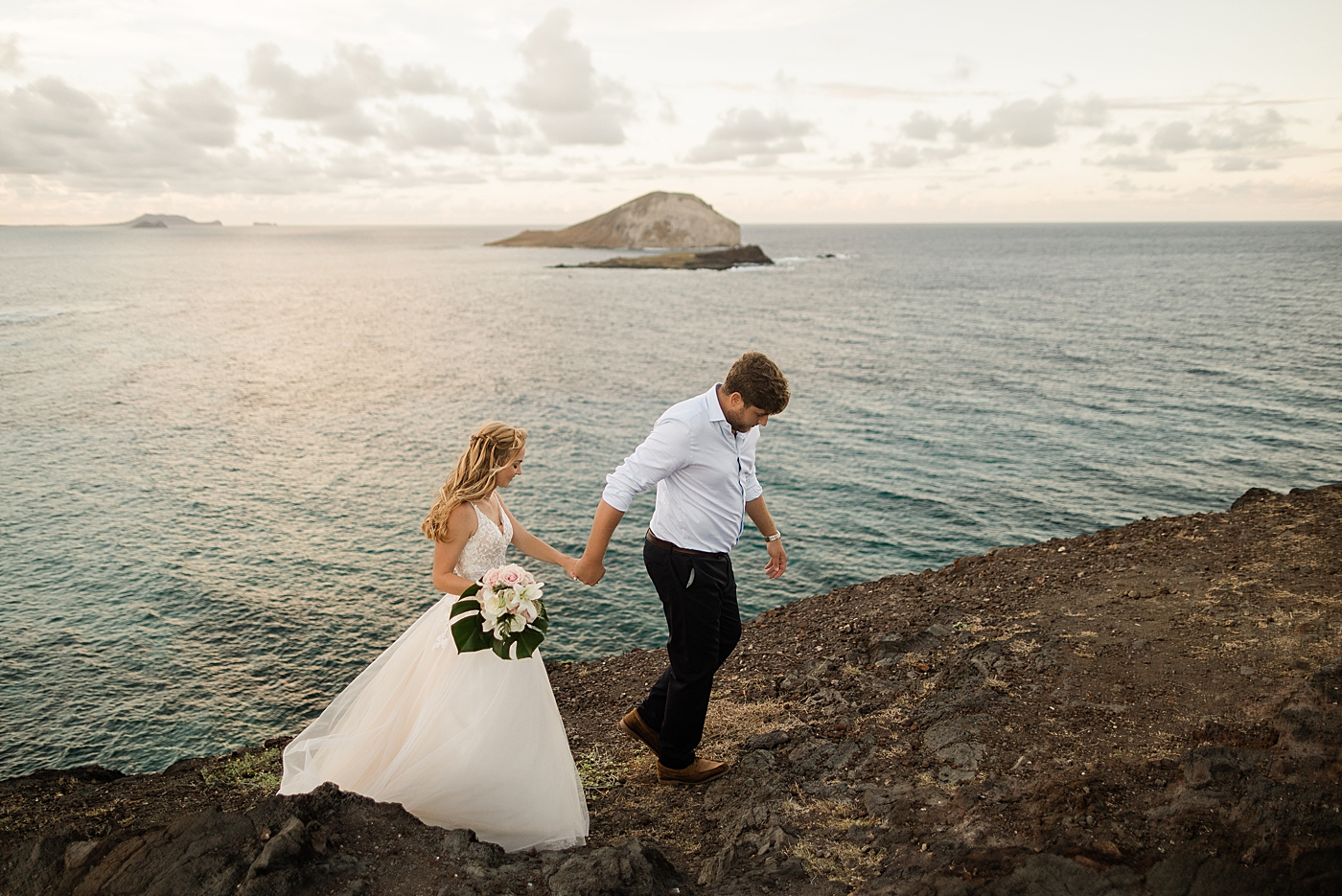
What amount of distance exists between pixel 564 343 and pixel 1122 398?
1197 inches

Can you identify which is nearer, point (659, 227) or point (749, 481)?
point (749, 481)

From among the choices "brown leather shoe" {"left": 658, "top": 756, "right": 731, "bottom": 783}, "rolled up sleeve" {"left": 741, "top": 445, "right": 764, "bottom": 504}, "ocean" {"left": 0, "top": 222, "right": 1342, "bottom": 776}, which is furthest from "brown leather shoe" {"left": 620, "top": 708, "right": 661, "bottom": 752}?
"ocean" {"left": 0, "top": 222, "right": 1342, "bottom": 776}

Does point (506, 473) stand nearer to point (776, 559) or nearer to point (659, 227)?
point (776, 559)

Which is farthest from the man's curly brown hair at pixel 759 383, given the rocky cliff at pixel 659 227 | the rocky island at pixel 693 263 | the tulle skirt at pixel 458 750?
the rocky cliff at pixel 659 227

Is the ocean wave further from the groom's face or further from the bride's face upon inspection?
the groom's face

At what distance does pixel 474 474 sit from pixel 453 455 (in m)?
19.5

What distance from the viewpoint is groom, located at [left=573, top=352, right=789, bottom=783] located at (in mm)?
4957

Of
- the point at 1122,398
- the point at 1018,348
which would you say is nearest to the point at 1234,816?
the point at 1122,398

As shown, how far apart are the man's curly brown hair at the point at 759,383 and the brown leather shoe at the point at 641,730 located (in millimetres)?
→ 2832

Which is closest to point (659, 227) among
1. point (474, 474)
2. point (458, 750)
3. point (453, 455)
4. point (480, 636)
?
point (453, 455)

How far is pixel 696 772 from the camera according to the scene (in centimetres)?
582

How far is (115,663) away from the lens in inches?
488

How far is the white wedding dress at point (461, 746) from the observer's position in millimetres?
4863

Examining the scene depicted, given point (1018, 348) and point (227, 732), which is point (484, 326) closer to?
point (1018, 348)
